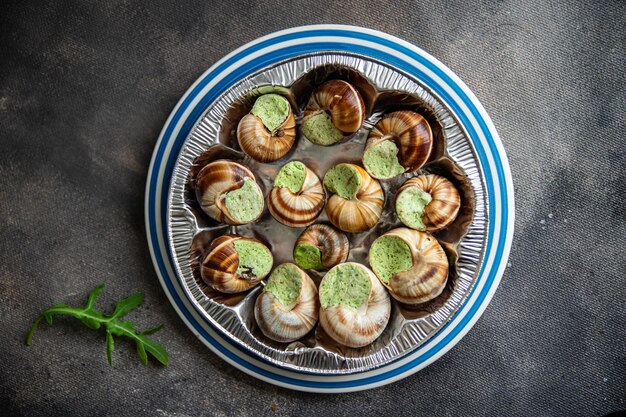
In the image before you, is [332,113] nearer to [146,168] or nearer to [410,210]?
[410,210]

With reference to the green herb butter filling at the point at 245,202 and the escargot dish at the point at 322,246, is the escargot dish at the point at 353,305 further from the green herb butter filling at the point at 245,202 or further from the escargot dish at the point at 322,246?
the green herb butter filling at the point at 245,202

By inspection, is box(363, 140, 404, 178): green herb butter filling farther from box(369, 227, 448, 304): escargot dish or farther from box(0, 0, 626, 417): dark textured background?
box(0, 0, 626, 417): dark textured background

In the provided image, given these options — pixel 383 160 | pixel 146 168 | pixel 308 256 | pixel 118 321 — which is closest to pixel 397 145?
pixel 383 160

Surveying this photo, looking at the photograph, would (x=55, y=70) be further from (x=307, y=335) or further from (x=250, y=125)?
(x=307, y=335)

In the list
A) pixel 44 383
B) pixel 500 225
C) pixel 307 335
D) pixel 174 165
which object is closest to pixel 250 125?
pixel 174 165

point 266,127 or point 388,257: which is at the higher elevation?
point 266,127

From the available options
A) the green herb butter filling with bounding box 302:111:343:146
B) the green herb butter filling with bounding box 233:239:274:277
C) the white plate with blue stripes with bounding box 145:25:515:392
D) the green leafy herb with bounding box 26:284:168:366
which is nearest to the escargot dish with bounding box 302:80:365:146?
the green herb butter filling with bounding box 302:111:343:146

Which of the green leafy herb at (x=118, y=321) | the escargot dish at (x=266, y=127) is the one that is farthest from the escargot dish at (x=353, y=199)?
the green leafy herb at (x=118, y=321)
